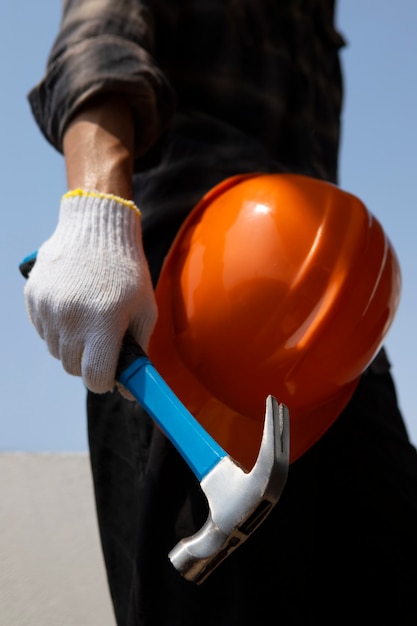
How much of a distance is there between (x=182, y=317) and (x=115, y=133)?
0.29 meters

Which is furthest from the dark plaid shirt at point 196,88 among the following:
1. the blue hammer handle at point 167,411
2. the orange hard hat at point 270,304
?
the blue hammer handle at point 167,411

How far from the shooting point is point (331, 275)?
1081 millimetres

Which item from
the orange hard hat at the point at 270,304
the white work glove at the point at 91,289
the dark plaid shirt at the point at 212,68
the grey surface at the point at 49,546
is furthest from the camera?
the grey surface at the point at 49,546

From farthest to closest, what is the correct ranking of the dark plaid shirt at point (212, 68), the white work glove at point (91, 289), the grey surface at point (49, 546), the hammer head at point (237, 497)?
the grey surface at point (49, 546)
the dark plaid shirt at point (212, 68)
the white work glove at point (91, 289)
the hammer head at point (237, 497)

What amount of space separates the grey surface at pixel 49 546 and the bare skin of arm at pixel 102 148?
4.65 feet

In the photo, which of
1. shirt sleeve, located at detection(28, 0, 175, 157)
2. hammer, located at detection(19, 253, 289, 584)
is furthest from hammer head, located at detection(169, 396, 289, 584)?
shirt sleeve, located at detection(28, 0, 175, 157)

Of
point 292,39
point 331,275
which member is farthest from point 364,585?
point 292,39

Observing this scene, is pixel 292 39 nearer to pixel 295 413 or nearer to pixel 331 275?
pixel 331 275

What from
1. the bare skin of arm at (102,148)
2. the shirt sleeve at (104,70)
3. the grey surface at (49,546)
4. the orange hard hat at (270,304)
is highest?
the shirt sleeve at (104,70)

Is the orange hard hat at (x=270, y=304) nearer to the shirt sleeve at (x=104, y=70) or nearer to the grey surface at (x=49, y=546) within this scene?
the shirt sleeve at (x=104, y=70)

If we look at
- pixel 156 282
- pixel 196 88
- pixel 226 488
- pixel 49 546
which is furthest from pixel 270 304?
pixel 49 546

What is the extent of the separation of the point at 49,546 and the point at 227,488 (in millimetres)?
1643

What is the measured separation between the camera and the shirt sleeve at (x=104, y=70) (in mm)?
1149

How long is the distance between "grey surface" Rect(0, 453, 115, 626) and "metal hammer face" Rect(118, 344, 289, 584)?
148cm
